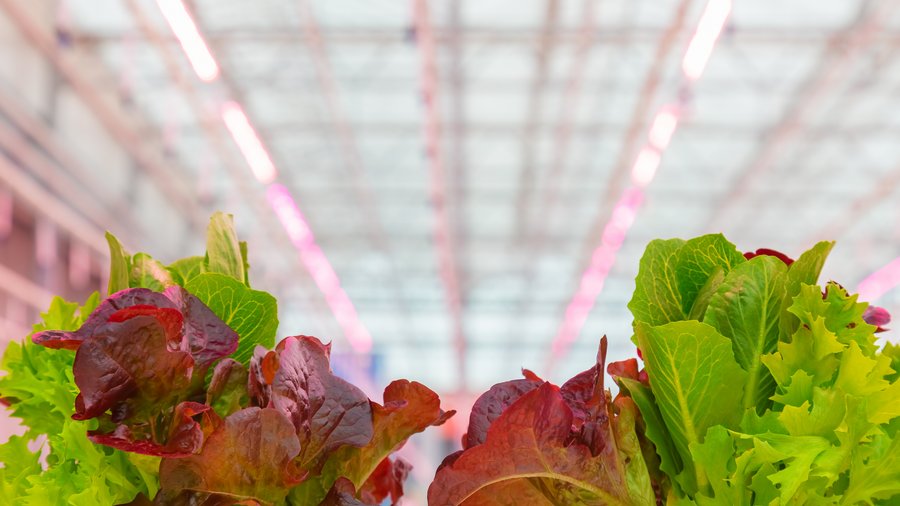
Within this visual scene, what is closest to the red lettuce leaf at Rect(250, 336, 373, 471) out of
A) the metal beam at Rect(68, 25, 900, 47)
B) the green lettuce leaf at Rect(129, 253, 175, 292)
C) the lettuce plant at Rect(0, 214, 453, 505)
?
the lettuce plant at Rect(0, 214, 453, 505)

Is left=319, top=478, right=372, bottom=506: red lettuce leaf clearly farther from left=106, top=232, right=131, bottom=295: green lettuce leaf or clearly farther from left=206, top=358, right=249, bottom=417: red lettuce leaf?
left=106, top=232, right=131, bottom=295: green lettuce leaf

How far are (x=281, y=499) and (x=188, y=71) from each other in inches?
399

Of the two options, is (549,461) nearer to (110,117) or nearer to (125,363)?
(125,363)

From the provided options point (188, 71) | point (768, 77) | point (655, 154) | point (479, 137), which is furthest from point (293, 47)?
point (768, 77)

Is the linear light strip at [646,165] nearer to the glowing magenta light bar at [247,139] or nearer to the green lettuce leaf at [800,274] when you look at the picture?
the glowing magenta light bar at [247,139]

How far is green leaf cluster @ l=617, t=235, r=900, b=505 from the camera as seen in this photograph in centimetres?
53

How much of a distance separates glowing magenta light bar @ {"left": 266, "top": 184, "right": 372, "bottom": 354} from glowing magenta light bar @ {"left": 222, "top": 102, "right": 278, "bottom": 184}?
2.21 ft

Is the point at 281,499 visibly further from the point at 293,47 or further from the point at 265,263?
the point at 265,263

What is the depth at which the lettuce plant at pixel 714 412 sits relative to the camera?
1.74ft

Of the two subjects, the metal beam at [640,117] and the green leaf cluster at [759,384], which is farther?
the metal beam at [640,117]

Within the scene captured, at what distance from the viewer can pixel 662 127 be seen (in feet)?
24.5

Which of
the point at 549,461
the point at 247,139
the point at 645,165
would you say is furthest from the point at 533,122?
the point at 549,461


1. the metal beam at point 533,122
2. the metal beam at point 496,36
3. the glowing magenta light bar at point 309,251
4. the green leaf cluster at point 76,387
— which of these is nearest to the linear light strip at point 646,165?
the metal beam at point 496,36

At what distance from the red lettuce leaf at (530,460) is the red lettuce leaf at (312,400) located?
8 cm
